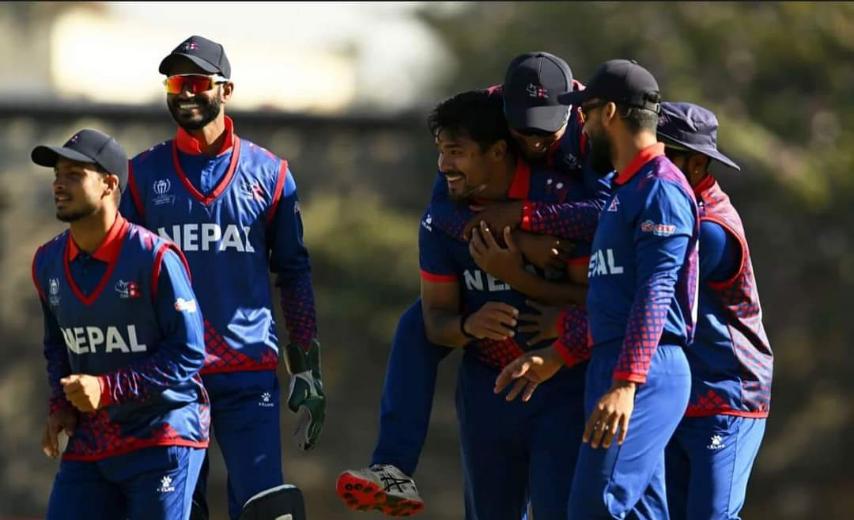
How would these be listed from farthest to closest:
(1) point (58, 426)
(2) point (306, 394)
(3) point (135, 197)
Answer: (2) point (306, 394) < (3) point (135, 197) < (1) point (58, 426)

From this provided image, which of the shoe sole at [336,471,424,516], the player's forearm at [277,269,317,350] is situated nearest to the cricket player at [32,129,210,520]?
the shoe sole at [336,471,424,516]

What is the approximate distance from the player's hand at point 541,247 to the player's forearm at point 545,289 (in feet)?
0.17

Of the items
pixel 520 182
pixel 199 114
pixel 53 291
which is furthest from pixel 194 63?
pixel 520 182

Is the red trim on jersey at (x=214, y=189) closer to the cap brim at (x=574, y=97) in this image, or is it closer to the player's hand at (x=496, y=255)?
the player's hand at (x=496, y=255)

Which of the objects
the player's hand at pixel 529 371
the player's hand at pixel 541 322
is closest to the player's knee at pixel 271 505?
the player's hand at pixel 529 371

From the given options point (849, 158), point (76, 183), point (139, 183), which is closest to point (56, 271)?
point (76, 183)

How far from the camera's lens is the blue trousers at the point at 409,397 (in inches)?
209

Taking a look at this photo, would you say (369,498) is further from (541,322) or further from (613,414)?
(613,414)

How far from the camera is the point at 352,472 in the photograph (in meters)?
5.09

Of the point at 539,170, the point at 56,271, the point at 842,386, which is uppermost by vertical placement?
the point at 539,170

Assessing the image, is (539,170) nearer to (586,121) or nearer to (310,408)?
(586,121)

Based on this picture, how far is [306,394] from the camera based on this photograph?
5727 mm

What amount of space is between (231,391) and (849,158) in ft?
36.4

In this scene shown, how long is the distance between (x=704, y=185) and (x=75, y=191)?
1.95 metres
